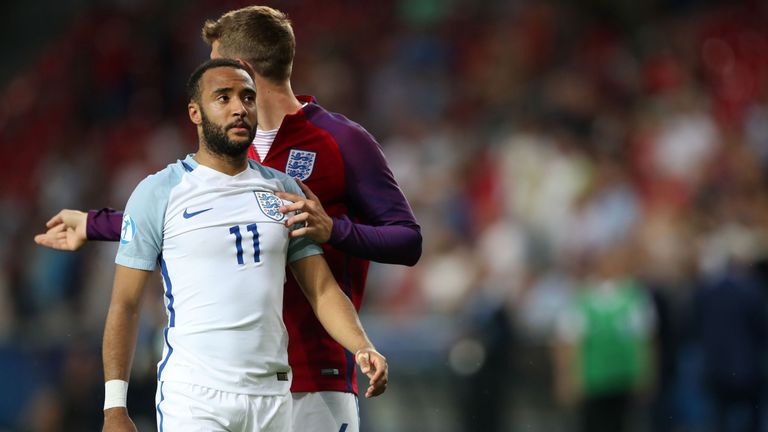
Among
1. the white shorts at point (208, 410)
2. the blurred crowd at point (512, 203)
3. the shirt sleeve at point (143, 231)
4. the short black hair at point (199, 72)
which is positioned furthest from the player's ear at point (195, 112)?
the blurred crowd at point (512, 203)

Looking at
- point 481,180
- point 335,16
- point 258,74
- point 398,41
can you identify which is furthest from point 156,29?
point 258,74

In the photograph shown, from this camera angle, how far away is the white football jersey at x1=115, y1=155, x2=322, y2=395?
14.1 feet

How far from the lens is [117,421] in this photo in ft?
13.9

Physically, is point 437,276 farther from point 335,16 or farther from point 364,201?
point 364,201

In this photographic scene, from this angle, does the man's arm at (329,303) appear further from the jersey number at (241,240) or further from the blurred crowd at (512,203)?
the blurred crowd at (512,203)

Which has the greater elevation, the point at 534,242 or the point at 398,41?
the point at 398,41

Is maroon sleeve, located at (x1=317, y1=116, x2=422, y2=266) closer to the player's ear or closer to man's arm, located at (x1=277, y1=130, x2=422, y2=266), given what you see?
man's arm, located at (x1=277, y1=130, x2=422, y2=266)

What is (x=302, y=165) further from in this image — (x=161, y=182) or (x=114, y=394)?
(x=114, y=394)

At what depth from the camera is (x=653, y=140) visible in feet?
39.2

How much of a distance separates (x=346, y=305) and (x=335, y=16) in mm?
11586

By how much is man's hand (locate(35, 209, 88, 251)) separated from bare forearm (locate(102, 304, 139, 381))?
2.33ft

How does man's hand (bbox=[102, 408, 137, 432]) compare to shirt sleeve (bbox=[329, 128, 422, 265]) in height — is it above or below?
below

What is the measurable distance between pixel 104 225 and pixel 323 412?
1.08 m

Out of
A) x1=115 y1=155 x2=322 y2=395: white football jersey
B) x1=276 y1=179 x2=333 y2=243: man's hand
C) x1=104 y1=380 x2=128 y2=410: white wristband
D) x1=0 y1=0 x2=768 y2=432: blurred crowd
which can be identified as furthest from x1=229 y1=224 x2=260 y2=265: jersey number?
x1=0 y1=0 x2=768 y2=432: blurred crowd
